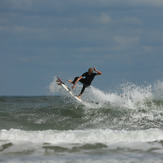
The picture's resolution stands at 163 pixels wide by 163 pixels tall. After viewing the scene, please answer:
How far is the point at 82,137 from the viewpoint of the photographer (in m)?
7.51

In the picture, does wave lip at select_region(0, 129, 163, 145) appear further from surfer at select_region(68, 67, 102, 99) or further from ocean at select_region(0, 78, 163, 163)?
surfer at select_region(68, 67, 102, 99)

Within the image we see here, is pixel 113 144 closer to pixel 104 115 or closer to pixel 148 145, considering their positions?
pixel 148 145

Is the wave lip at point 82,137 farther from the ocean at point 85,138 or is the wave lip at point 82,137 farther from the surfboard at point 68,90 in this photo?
the surfboard at point 68,90

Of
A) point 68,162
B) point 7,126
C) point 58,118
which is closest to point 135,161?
point 68,162

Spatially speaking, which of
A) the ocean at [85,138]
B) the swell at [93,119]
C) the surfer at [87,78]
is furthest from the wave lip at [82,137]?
the surfer at [87,78]

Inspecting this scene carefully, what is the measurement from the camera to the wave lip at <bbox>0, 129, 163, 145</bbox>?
7.28m

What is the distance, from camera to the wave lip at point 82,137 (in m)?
7.28

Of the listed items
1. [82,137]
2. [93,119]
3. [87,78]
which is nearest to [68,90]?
[87,78]

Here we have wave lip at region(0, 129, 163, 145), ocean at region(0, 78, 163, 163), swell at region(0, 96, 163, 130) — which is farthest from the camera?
swell at region(0, 96, 163, 130)

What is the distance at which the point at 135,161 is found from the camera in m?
5.39

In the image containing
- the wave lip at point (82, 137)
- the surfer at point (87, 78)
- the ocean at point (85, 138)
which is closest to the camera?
the ocean at point (85, 138)

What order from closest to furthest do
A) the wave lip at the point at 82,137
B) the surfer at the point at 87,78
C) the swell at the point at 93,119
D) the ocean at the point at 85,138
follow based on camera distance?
the ocean at the point at 85,138, the wave lip at the point at 82,137, the swell at the point at 93,119, the surfer at the point at 87,78

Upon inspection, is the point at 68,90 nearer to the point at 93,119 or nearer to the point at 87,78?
the point at 87,78

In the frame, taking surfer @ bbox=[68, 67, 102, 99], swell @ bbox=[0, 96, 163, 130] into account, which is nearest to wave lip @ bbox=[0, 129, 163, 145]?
swell @ bbox=[0, 96, 163, 130]
